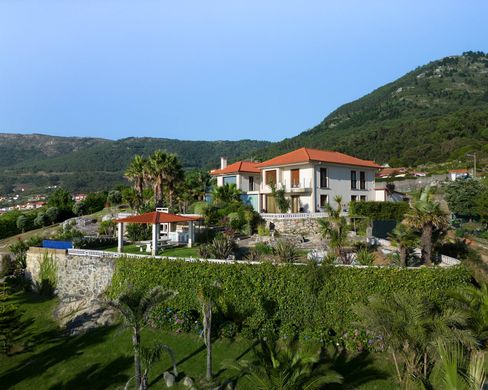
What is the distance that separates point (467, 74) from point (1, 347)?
209595mm

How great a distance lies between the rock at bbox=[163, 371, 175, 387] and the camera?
15038mm

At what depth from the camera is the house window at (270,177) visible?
38.0 m

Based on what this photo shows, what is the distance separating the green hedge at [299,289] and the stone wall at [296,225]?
41.4 feet

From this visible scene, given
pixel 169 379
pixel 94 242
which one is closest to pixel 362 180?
pixel 94 242

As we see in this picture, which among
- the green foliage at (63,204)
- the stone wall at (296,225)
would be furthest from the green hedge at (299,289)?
the green foliage at (63,204)

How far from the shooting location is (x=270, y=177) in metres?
38.5

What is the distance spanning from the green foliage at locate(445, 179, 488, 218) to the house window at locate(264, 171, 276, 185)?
17252 millimetres

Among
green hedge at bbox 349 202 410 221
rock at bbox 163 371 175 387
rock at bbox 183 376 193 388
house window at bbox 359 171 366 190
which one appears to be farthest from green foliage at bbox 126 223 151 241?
house window at bbox 359 171 366 190

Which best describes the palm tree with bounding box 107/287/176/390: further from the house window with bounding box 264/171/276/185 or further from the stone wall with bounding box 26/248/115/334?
the house window with bounding box 264/171/276/185

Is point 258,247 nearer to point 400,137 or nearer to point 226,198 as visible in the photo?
point 226,198

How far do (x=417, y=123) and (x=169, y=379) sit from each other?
372 ft

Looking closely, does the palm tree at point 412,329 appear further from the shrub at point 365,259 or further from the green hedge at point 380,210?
the green hedge at point 380,210

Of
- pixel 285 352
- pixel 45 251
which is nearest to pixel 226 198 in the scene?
pixel 45 251

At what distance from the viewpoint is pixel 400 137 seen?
106 m
